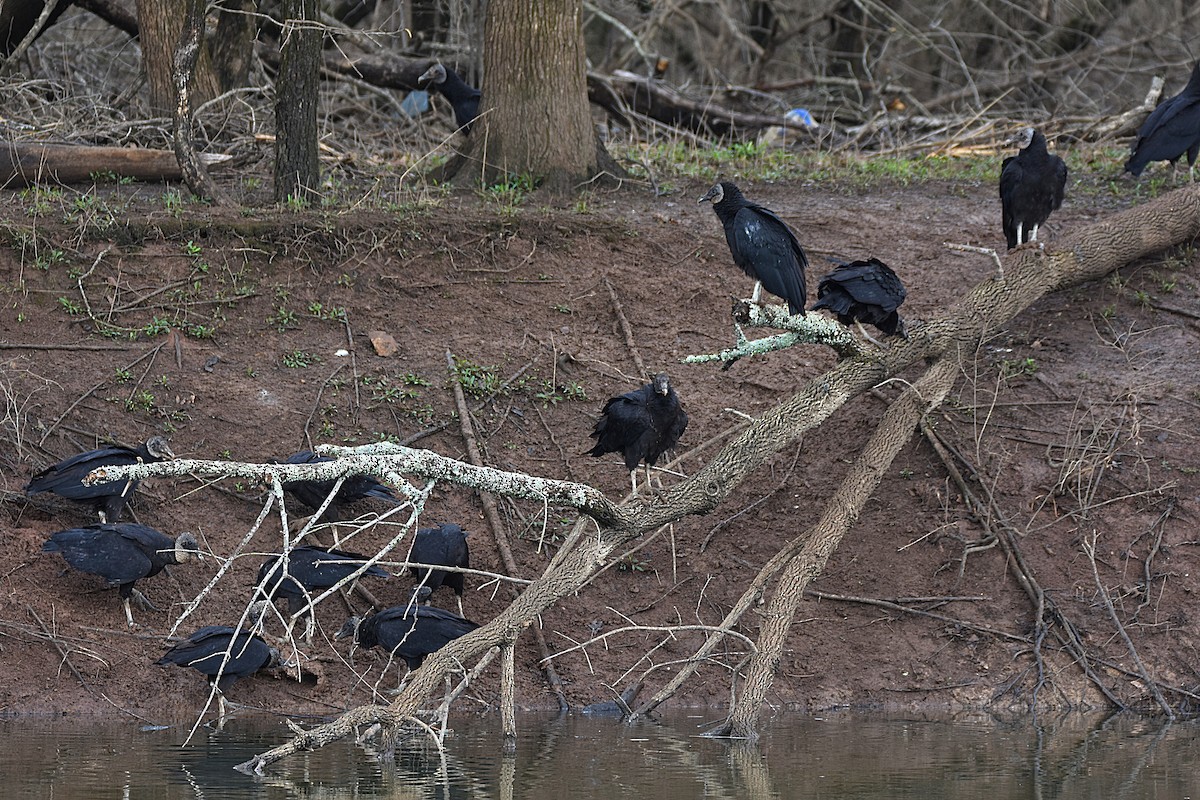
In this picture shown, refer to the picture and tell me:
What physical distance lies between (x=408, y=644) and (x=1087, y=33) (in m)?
12.9

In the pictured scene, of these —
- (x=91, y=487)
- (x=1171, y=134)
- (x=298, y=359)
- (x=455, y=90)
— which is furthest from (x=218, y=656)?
(x=1171, y=134)

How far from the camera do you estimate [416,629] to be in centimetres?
631

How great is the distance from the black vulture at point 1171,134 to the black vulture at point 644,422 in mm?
4423

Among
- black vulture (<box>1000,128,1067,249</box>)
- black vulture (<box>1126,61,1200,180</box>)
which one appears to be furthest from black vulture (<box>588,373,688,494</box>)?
black vulture (<box>1126,61,1200,180</box>)

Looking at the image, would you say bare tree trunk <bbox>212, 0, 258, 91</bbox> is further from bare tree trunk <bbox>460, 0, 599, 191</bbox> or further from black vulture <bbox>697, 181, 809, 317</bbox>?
black vulture <bbox>697, 181, 809, 317</bbox>

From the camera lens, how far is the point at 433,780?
505 cm

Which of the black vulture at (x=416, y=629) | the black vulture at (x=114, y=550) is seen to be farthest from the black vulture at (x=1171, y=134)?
the black vulture at (x=114, y=550)

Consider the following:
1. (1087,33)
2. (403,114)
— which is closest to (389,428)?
(403,114)

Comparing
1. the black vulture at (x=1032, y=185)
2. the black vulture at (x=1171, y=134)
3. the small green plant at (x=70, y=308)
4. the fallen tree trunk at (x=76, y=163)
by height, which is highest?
the black vulture at (x=1171, y=134)

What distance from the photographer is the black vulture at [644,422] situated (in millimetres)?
6891

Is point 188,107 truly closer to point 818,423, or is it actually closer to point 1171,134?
point 818,423

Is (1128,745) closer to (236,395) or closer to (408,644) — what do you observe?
(408,644)

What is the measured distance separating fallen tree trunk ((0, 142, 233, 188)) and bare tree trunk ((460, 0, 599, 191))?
2.07 meters

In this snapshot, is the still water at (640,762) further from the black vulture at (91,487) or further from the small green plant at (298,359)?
the small green plant at (298,359)
